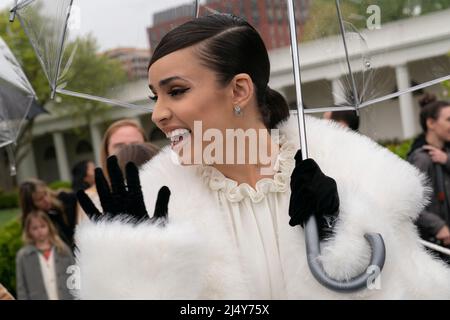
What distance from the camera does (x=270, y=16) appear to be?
2.23 m

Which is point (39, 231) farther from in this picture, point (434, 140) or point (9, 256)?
point (434, 140)

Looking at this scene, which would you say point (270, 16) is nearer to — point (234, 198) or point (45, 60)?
point (234, 198)

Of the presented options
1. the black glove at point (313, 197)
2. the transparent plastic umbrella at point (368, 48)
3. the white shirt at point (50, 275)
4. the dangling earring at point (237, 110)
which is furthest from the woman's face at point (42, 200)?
the black glove at point (313, 197)

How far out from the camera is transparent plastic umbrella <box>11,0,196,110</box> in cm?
230

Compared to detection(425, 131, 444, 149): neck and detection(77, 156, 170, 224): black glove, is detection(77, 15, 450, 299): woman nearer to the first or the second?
detection(77, 156, 170, 224): black glove

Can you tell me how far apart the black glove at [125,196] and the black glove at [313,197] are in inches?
14.3

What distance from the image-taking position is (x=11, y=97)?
12.3 ft

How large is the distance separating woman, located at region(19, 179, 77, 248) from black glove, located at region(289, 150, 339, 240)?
3.90 meters

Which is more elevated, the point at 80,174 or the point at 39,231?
the point at 80,174

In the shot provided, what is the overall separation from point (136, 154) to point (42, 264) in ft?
6.33

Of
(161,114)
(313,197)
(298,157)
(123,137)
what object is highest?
(123,137)

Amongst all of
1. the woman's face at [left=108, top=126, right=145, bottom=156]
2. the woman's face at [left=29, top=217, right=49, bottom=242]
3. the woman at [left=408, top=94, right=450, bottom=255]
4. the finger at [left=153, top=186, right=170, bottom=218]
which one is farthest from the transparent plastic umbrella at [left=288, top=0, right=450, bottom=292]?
the woman's face at [left=29, top=217, right=49, bottom=242]

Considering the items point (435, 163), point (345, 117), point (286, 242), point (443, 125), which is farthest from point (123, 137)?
point (286, 242)
